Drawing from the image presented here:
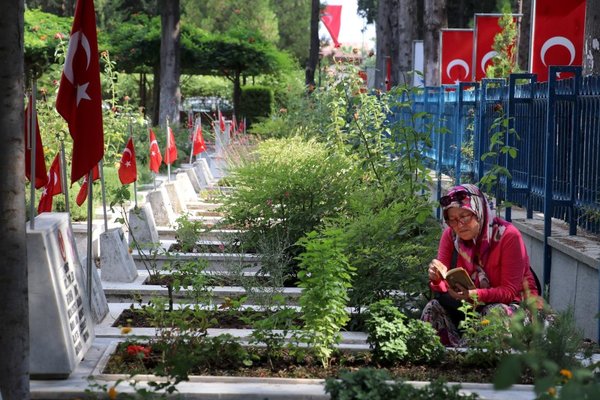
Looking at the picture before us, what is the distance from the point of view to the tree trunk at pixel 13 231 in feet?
17.3

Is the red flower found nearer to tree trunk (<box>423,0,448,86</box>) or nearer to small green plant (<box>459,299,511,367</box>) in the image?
small green plant (<box>459,299,511,367</box>)

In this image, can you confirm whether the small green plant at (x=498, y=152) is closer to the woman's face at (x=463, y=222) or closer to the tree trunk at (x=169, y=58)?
the woman's face at (x=463, y=222)

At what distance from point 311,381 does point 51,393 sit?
141 centimetres

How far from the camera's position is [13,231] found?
5387 millimetres

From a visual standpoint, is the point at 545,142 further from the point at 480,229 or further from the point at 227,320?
the point at 227,320

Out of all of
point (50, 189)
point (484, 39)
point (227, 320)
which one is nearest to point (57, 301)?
point (227, 320)

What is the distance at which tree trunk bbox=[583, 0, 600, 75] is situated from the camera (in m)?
11.5

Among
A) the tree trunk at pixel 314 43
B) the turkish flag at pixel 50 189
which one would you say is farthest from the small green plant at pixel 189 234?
the tree trunk at pixel 314 43

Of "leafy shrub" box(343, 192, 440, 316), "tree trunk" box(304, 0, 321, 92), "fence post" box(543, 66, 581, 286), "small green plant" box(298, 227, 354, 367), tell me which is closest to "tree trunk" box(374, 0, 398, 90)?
"tree trunk" box(304, 0, 321, 92)

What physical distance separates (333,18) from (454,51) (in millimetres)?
43039

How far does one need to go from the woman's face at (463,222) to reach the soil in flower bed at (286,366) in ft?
3.08

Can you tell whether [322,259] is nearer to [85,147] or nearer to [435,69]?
[85,147]

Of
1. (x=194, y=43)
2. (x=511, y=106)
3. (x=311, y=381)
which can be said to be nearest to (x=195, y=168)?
(x=511, y=106)

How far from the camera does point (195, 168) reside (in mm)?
21359
